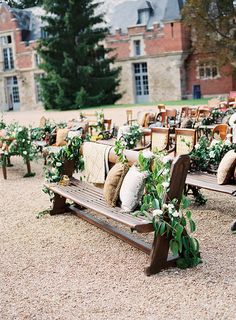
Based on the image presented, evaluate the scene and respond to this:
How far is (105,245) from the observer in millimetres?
4883

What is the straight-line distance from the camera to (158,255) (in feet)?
13.3

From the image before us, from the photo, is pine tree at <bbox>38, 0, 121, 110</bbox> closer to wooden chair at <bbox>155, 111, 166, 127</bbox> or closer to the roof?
the roof

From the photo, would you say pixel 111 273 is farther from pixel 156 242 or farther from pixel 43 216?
pixel 43 216

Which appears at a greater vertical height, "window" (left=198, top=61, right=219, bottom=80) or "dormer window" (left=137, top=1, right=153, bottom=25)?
"dormer window" (left=137, top=1, right=153, bottom=25)

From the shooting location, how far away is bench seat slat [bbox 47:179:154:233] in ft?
13.2

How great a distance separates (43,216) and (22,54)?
112 ft

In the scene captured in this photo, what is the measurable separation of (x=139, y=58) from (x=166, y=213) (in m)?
30.3

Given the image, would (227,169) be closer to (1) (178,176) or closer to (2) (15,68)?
(1) (178,176)

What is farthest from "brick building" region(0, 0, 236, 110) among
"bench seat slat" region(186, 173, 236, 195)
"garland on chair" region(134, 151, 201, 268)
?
"garland on chair" region(134, 151, 201, 268)

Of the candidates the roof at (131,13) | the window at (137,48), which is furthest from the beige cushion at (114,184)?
the window at (137,48)

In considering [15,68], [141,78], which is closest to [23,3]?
[15,68]

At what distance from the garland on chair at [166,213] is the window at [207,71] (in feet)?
88.8

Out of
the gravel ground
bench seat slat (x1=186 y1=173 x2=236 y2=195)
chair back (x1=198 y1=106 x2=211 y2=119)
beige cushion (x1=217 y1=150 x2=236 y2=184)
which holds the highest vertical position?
chair back (x1=198 y1=106 x2=211 y2=119)

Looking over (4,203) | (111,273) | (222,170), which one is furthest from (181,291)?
(4,203)
